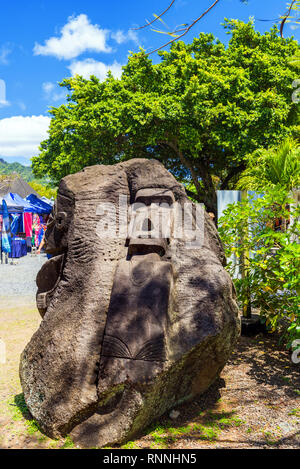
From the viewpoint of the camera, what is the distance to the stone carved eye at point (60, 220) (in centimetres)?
377

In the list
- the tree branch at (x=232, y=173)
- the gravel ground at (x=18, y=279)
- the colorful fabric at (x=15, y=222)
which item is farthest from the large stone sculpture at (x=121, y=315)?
the tree branch at (x=232, y=173)

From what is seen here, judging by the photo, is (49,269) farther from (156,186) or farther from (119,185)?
(156,186)

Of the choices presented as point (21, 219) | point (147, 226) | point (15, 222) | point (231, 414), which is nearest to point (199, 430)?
point (231, 414)

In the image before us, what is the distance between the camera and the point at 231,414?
3.11 m

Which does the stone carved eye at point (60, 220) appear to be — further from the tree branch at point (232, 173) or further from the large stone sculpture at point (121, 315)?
the tree branch at point (232, 173)

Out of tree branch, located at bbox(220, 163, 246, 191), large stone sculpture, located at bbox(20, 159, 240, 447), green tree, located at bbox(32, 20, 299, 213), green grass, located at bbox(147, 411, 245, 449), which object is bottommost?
green grass, located at bbox(147, 411, 245, 449)

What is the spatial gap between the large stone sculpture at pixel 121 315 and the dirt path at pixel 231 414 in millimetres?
139

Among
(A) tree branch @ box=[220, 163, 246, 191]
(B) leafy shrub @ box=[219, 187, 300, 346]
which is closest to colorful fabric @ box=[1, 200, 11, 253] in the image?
(A) tree branch @ box=[220, 163, 246, 191]

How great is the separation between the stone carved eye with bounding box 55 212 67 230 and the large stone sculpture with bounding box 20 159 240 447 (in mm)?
11

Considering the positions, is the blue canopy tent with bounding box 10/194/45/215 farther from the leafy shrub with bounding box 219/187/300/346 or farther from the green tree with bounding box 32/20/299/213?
the leafy shrub with bounding box 219/187/300/346

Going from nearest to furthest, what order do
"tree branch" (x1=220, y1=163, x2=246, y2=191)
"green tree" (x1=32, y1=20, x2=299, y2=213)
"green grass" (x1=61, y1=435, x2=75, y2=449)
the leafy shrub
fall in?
"green grass" (x1=61, y1=435, x2=75, y2=449), the leafy shrub, "green tree" (x1=32, y1=20, x2=299, y2=213), "tree branch" (x1=220, y1=163, x2=246, y2=191)

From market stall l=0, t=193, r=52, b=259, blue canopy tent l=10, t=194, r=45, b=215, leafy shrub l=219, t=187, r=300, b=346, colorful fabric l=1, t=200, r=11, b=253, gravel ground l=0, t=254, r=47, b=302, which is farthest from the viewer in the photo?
blue canopy tent l=10, t=194, r=45, b=215

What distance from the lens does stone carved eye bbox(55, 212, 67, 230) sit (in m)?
3.77
